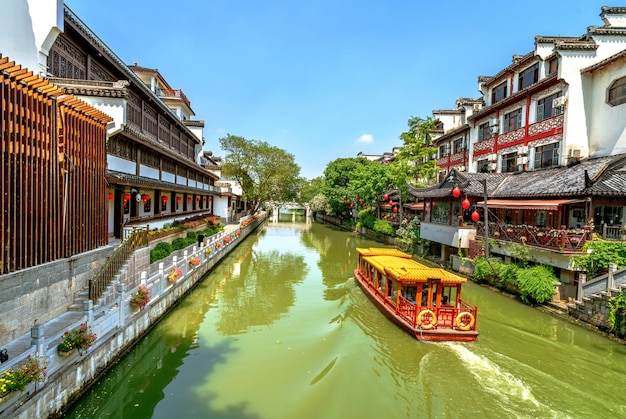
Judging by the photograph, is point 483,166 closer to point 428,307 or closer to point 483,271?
point 483,271

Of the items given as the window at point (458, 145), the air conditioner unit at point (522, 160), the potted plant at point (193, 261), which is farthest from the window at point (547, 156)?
the potted plant at point (193, 261)

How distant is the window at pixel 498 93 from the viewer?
22.5 meters

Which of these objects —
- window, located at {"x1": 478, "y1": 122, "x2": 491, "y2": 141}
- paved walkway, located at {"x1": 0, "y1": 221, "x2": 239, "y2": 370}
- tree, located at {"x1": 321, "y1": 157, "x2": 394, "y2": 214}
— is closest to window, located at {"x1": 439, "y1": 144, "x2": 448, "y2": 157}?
window, located at {"x1": 478, "y1": 122, "x2": 491, "y2": 141}

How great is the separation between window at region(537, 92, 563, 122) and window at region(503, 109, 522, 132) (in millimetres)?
1451

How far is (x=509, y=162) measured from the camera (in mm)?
21312

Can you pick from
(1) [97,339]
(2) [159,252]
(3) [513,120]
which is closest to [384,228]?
(3) [513,120]

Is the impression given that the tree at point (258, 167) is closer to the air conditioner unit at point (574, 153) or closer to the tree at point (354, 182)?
the tree at point (354, 182)

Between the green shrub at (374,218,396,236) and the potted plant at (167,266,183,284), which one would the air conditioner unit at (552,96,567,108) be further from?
the potted plant at (167,266,183,284)

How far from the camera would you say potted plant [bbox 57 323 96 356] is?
20.1 ft

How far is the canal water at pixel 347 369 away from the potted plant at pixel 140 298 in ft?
3.76

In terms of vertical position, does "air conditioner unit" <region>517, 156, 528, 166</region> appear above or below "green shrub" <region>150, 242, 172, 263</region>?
above

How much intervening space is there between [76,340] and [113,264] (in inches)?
153

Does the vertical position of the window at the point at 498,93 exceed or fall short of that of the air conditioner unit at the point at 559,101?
it exceeds it

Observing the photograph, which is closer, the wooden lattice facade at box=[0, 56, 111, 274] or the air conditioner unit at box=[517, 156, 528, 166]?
the wooden lattice facade at box=[0, 56, 111, 274]
